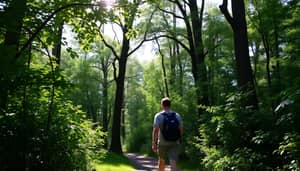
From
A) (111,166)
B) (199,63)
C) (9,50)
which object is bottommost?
(111,166)

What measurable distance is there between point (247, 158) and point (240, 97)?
1.65 m

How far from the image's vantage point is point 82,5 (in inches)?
335

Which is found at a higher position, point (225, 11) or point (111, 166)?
point (225, 11)

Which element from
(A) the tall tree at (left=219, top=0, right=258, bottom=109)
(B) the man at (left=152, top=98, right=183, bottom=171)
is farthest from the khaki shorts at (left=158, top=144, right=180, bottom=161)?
(A) the tall tree at (left=219, top=0, right=258, bottom=109)

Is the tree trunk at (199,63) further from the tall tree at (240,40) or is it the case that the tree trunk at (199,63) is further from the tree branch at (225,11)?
the tree branch at (225,11)

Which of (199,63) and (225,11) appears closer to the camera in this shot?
(225,11)

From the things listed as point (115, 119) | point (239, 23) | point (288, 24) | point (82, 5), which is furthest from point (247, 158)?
point (115, 119)

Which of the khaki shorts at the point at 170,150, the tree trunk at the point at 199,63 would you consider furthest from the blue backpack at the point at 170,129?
the tree trunk at the point at 199,63

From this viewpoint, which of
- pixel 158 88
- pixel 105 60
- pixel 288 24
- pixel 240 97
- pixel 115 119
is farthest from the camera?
pixel 105 60

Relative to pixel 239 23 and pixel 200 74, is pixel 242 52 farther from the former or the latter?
pixel 200 74

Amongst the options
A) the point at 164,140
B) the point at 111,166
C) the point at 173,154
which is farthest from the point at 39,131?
the point at 111,166

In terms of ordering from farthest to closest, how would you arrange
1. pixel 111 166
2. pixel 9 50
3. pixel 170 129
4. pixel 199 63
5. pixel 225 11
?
pixel 199 63, pixel 111 166, pixel 225 11, pixel 170 129, pixel 9 50

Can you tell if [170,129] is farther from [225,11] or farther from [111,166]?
[111,166]

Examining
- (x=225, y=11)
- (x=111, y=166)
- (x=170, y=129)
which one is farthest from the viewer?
(x=111, y=166)
